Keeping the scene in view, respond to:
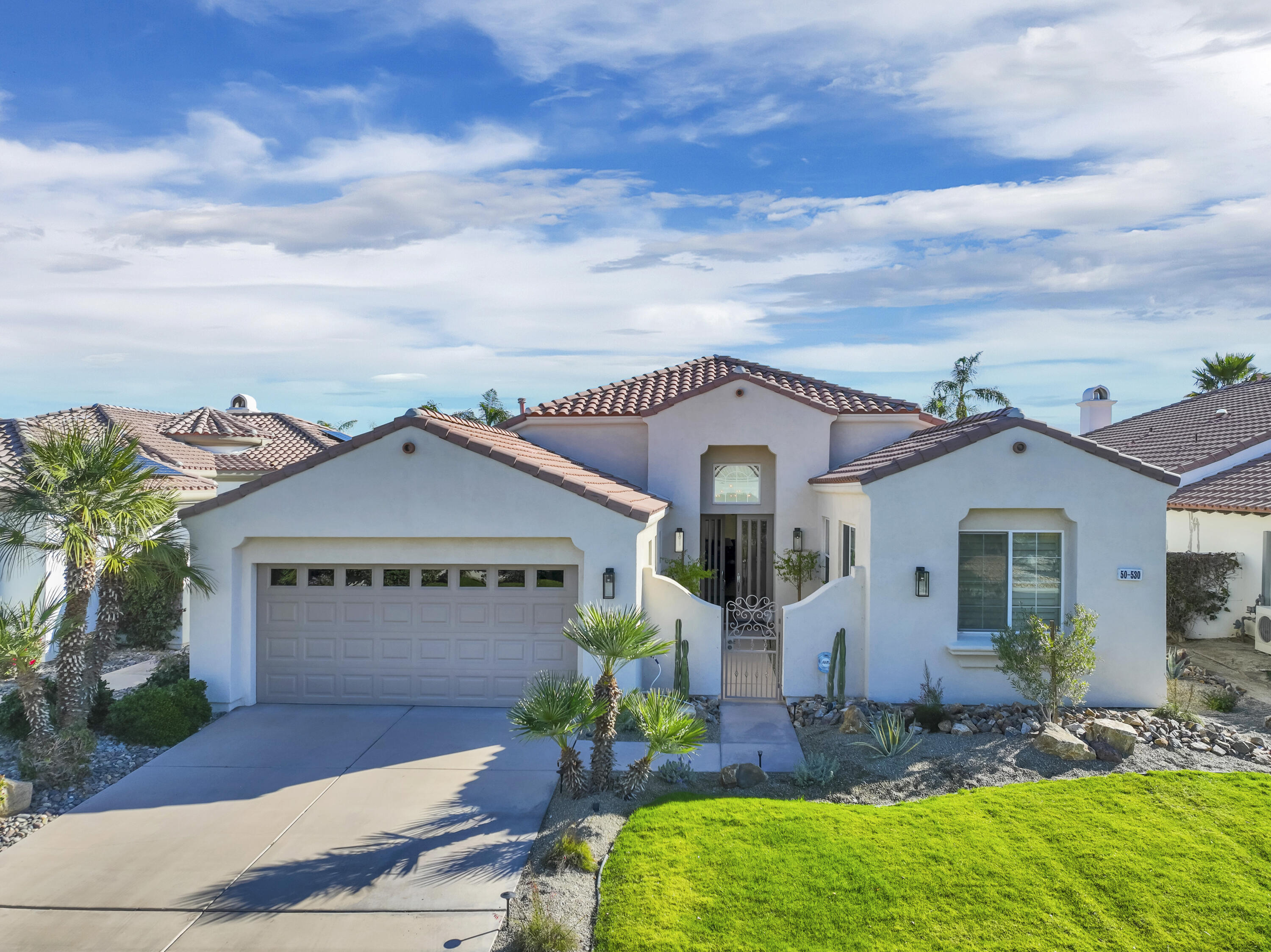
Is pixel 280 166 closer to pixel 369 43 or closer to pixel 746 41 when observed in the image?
pixel 369 43

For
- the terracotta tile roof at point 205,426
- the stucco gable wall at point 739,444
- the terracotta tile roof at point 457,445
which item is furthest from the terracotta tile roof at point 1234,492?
the terracotta tile roof at point 205,426

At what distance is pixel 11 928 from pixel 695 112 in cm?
1592

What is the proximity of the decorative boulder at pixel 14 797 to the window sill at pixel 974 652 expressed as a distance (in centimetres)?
1284

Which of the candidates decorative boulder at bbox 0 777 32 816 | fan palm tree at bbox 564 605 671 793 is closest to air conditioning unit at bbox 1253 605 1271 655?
fan palm tree at bbox 564 605 671 793

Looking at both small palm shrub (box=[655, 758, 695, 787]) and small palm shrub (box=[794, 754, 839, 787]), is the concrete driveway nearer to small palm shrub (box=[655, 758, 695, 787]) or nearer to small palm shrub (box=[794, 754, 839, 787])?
small palm shrub (box=[655, 758, 695, 787])

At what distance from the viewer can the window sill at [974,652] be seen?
40.3 feet

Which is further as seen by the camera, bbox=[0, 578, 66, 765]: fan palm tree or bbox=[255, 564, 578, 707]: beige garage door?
bbox=[255, 564, 578, 707]: beige garage door

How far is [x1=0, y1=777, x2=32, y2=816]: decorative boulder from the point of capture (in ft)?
29.0

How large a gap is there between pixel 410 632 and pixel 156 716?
12.2 feet

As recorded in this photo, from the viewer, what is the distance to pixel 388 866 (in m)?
7.79

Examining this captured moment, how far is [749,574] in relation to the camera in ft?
61.3

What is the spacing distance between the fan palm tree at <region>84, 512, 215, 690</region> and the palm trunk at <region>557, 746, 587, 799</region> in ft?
21.8

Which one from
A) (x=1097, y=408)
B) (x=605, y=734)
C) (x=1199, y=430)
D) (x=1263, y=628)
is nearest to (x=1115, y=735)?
(x=605, y=734)

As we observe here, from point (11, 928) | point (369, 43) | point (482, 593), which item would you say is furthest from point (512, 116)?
point (11, 928)
